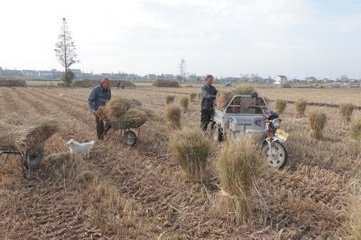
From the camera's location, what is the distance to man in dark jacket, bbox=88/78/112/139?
42.0 feet

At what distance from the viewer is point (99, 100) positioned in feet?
42.5

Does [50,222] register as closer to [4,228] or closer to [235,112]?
[4,228]

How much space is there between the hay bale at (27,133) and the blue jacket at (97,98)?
3497 mm

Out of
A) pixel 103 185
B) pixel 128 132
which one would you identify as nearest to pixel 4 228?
pixel 103 185

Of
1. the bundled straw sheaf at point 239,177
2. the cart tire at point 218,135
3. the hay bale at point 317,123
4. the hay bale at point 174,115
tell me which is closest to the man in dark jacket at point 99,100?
the hay bale at point 174,115

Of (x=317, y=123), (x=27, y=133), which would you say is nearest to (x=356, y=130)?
(x=317, y=123)

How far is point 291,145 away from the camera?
1168 centimetres

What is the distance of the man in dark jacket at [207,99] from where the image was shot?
13258 mm

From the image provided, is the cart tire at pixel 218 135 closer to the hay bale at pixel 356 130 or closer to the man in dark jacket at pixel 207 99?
the man in dark jacket at pixel 207 99

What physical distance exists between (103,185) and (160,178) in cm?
114

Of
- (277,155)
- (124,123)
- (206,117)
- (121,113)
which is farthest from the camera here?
(206,117)

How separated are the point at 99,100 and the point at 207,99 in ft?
10.2

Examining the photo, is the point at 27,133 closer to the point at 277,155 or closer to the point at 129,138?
the point at 129,138

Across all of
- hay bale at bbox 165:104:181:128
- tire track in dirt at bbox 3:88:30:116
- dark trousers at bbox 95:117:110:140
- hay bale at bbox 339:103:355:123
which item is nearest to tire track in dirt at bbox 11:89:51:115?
tire track in dirt at bbox 3:88:30:116
